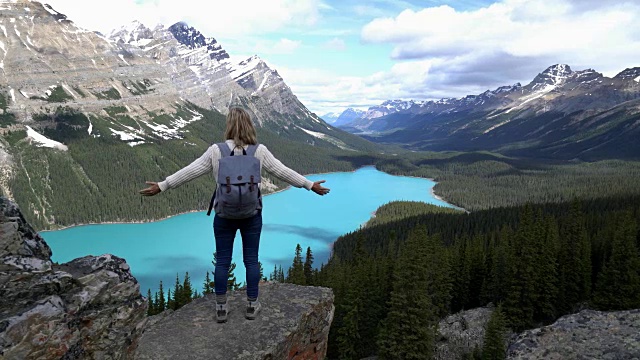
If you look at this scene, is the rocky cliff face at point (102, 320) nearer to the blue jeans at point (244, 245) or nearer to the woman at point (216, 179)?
the woman at point (216, 179)

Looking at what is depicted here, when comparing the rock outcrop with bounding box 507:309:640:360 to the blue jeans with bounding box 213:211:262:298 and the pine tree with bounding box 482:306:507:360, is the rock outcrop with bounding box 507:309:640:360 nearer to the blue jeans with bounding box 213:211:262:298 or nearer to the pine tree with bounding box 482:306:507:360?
the pine tree with bounding box 482:306:507:360

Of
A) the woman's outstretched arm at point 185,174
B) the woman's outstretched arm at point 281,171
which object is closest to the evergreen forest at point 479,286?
the woman's outstretched arm at point 281,171

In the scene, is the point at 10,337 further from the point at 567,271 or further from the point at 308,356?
the point at 567,271

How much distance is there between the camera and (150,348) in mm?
8547

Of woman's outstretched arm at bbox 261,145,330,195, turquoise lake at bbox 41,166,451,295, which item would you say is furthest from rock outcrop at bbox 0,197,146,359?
turquoise lake at bbox 41,166,451,295

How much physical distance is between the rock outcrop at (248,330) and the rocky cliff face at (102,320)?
21 mm

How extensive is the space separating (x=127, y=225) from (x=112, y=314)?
166519 millimetres

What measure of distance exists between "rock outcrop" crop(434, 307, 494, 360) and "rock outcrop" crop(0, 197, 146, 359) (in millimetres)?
41088

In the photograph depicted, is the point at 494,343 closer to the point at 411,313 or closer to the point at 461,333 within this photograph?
the point at 411,313

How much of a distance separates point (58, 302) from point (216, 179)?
346 cm

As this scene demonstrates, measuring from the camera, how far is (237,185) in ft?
26.7

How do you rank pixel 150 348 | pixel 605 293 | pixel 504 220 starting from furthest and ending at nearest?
1. pixel 504 220
2. pixel 605 293
3. pixel 150 348

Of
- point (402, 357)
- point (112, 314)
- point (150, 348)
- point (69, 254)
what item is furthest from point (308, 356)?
point (69, 254)

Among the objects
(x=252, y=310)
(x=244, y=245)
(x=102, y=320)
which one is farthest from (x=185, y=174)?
(x=252, y=310)
